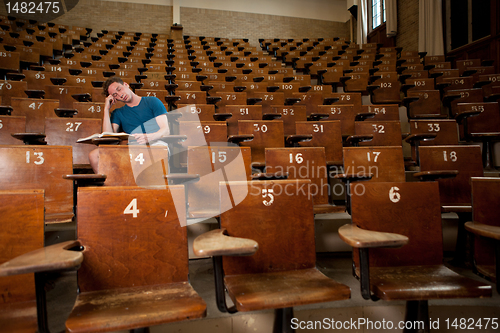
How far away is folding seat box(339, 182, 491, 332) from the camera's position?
2.30ft

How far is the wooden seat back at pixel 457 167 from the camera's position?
1229mm

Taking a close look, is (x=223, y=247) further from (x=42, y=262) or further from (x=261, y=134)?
(x=261, y=134)

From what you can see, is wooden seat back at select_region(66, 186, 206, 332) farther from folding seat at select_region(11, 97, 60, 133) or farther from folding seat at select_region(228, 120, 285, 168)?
folding seat at select_region(11, 97, 60, 133)

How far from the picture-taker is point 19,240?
68cm

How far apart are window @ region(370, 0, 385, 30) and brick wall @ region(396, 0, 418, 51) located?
393mm

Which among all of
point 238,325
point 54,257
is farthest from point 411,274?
point 54,257

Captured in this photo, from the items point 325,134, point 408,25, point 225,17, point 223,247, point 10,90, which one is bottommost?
point 223,247

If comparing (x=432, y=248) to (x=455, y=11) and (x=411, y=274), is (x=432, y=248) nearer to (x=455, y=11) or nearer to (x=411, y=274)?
(x=411, y=274)

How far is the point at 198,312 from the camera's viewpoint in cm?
60

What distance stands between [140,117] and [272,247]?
102cm

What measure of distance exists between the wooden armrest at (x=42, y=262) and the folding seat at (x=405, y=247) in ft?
1.78

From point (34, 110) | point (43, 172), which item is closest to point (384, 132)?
point (43, 172)

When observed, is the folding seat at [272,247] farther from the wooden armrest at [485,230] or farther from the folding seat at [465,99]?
the folding seat at [465,99]

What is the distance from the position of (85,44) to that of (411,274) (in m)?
5.08
